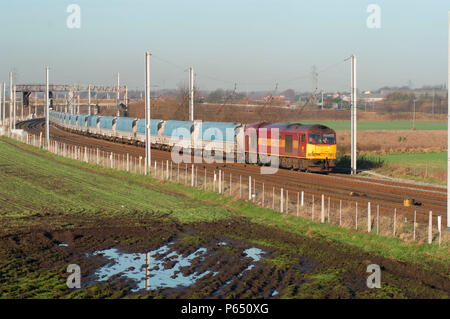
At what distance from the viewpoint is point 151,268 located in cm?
1759

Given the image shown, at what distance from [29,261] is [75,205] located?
1141cm

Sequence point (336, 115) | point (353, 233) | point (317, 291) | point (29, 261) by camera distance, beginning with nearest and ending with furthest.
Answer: point (317, 291) → point (29, 261) → point (353, 233) → point (336, 115)

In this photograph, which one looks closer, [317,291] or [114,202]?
[317,291]

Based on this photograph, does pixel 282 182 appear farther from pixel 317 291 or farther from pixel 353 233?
pixel 317 291

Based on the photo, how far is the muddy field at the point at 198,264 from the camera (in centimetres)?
1498

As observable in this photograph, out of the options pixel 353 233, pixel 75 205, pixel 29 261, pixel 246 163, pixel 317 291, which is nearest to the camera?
pixel 317 291

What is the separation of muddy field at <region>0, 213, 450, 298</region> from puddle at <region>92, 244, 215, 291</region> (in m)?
0.03

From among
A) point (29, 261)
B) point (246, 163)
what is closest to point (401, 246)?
point (29, 261)

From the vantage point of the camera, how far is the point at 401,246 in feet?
65.4

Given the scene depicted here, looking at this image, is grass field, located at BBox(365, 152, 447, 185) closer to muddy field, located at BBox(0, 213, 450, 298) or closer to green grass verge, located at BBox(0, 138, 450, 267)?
green grass verge, located at BBox(0, 138, 450, 267)

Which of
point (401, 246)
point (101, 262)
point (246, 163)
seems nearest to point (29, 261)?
point (101, 262)

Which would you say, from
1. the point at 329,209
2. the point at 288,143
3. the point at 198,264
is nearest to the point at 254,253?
the point at 198,264

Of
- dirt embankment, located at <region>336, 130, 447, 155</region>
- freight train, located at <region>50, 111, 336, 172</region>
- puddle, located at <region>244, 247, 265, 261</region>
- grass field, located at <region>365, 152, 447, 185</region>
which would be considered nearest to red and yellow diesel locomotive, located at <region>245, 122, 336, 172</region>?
freight train, located at <region>50, 111, 336, 172</region>
